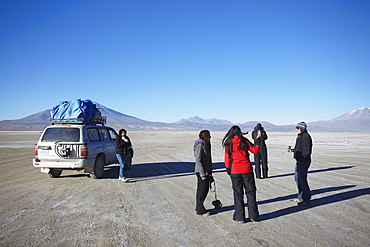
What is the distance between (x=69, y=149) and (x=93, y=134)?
126cm

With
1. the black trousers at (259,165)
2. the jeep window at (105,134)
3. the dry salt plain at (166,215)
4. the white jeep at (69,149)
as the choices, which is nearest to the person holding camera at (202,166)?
the dry salt plain at (166,215)

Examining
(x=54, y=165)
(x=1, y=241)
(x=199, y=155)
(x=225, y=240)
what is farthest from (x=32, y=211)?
(x=225, y=240)

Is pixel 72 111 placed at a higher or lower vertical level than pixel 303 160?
higher

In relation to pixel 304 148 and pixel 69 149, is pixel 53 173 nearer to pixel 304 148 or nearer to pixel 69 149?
pixel 69 149

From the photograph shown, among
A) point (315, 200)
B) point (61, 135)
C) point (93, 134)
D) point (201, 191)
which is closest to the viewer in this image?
point (201, 191)

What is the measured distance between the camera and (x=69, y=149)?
8617 mm

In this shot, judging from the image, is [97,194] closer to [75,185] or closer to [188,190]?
[75,185]

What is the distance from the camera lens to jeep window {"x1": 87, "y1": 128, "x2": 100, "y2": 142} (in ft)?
30.9

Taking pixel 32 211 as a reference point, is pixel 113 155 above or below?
above

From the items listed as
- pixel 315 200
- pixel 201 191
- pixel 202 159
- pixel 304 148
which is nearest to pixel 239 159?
pixel 202 159

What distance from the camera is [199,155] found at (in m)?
5.52

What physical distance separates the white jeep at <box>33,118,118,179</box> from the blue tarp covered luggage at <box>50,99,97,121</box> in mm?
233

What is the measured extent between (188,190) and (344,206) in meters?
3.99

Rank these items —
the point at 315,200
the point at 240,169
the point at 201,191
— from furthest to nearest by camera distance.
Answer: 1. the point at 315,200
2. the point at 201,191
3. the point at 240,169
